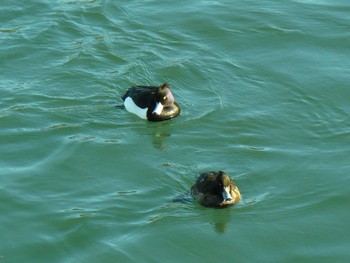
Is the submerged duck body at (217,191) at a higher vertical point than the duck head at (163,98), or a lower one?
lower

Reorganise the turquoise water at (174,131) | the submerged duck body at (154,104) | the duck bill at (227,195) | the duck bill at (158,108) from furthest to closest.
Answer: the submerged duck body at (154,104) < the duck bill at (158,108) < the duck bill at (227,195) < the turquoise water at (174,131)

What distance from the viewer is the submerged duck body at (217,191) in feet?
46.1

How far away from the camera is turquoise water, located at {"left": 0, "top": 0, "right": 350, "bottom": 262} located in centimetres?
1338

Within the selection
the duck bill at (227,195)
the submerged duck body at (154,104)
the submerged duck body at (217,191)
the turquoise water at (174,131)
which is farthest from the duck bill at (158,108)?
the duck bill at (227,195)

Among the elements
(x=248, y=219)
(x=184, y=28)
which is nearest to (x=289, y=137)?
(x=248, y=219)

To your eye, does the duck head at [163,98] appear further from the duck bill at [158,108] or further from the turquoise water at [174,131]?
the turquoise water at [174,131]

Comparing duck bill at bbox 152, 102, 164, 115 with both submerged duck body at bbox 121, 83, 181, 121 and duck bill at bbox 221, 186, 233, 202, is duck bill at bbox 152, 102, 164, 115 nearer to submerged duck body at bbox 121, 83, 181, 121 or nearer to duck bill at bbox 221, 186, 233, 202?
submerged duck body at bbox 121, 83, 181, 121

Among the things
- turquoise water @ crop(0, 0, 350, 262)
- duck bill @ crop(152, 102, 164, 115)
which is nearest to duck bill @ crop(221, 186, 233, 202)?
turquoise water @ crop(0, 0, 350, 262)

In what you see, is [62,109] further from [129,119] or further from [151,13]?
[151,13]

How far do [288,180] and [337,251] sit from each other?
2036mm

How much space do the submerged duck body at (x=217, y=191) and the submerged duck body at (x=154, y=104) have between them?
304 centimetres

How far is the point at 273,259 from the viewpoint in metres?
12.9

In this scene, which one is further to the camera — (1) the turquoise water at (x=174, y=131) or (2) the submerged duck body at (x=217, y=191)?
(2) the submerged duck body at (x=217, y=191)

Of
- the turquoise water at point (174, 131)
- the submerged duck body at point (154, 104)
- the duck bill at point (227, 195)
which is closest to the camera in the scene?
the turquoise water at point (174, 131)
